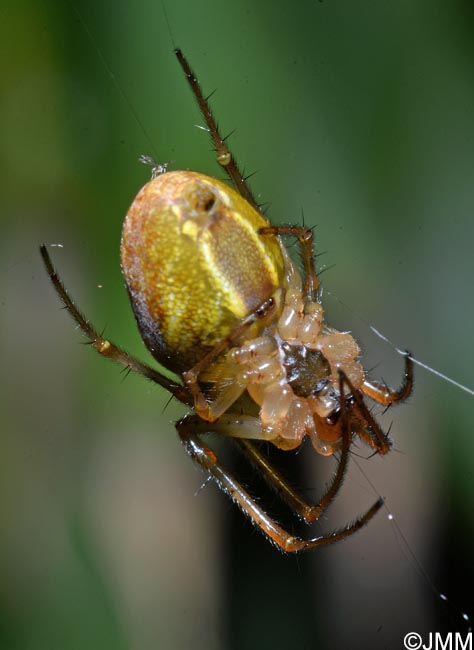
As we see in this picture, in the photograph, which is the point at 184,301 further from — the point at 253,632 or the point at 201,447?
the point at 253,632

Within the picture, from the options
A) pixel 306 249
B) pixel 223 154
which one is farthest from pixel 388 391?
pixel 223 154

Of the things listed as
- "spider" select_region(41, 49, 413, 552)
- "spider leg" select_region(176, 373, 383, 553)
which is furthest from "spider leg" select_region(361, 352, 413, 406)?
"spider leg" select_region(176, 373, 383, 553)

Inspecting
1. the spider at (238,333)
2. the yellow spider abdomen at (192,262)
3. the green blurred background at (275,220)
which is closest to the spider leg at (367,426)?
the spider at (238,333)

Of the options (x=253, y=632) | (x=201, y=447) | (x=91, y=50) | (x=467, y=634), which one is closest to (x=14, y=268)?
(x=91, y=50)

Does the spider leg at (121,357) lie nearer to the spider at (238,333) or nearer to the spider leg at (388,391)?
the spider at (238,333)

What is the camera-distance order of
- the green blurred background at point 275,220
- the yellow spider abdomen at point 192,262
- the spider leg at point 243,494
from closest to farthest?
the yellow spider abdomen at point 192,262 < the spider leg at point 243,494 < the green blurred background at point 275,220

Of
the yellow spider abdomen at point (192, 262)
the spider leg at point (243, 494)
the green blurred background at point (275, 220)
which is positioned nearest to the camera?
the yellow spider abdomen at point (192, 262)

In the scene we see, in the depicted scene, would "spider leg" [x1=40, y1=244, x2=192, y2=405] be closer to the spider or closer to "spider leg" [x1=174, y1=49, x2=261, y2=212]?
the spider
